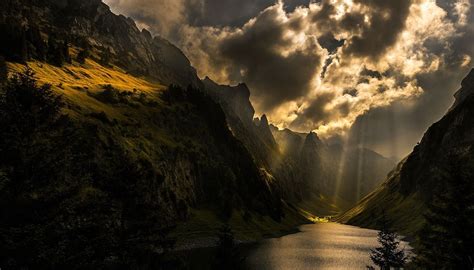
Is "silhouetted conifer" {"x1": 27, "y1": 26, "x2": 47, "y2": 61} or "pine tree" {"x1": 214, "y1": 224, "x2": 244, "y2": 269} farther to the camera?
"silhouetted conifer" {"x1": 27, "y1": 26, "x2": 47, "y2": 61}

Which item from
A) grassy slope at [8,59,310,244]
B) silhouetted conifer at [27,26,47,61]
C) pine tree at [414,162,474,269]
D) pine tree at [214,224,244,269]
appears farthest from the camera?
silhouetted conifer at [27,26,47,61]

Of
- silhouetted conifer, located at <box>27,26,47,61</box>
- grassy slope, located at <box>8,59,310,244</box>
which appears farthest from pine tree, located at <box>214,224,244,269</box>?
silhouetted conifer, located at <box>27,26,47,61</box>

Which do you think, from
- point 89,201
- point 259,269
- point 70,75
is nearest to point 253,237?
point 259,269

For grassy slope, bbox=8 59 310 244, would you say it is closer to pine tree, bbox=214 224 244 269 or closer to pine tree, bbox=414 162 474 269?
pine tree, bbox=214 224 244 269

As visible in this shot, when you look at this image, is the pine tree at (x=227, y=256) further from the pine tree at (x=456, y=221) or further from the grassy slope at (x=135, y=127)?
the grassy slope at (x=135, y=127)

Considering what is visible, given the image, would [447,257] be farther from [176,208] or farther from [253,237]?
[253,237]

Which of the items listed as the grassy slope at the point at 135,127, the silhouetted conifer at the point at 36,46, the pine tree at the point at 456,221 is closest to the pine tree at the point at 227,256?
the pine tree at the point at 456,221

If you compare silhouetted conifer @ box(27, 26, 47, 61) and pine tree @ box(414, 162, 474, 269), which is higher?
silhouetted conifer @ box(27, 26, 47, 61)

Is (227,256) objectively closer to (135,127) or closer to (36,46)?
(135,127)

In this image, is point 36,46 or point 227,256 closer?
point 227,256

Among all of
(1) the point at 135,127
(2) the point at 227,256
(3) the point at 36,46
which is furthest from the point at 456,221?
(3) the point at 36,46

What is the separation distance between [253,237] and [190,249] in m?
50.6

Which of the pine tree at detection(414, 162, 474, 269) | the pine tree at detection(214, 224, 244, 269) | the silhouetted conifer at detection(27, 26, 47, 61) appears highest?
the silhouetted conifer at detection(27, 26, 47, 61)

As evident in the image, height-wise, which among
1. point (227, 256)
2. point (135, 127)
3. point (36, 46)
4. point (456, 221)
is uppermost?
point (36, 46)
